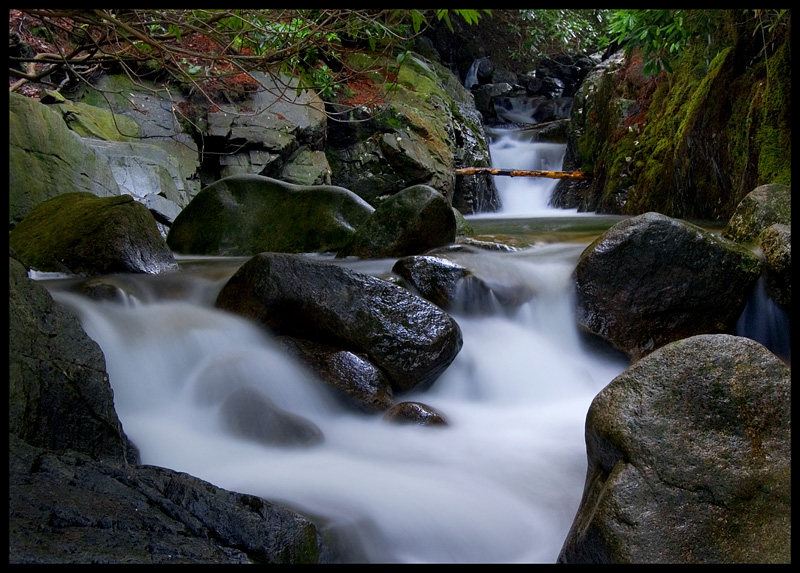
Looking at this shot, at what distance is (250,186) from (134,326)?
4043 millimetres

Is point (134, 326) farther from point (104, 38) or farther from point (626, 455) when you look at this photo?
point (626, 455)

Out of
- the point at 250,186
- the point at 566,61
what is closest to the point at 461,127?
the point at 250,186

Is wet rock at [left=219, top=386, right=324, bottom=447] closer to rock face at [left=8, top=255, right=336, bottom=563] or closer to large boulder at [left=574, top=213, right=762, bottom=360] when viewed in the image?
rock face at [left=8, top=255, right=336, bottom=563]

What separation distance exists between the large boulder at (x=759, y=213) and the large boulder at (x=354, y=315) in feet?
9.46

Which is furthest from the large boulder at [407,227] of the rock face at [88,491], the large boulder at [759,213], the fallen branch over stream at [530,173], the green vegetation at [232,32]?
the fallen branch over stream at [530,173]

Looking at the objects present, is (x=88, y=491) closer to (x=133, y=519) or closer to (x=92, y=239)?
(x=133, y=519)

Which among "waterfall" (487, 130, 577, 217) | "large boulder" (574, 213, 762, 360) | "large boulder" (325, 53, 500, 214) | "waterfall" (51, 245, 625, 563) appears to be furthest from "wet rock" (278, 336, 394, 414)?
"waterfall" (487, 130, 577, 217)

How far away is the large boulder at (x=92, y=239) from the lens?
18.5ft

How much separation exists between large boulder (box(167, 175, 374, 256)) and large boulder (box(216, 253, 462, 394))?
2.87 m

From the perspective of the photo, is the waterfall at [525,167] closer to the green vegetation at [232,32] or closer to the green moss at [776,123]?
the green moss at [776,123]

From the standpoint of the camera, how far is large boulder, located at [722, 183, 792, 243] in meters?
5.23

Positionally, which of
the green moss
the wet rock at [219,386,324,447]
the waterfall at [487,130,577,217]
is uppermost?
the green moss

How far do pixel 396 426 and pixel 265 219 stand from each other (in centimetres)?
471

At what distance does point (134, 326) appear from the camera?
13.9 feet
